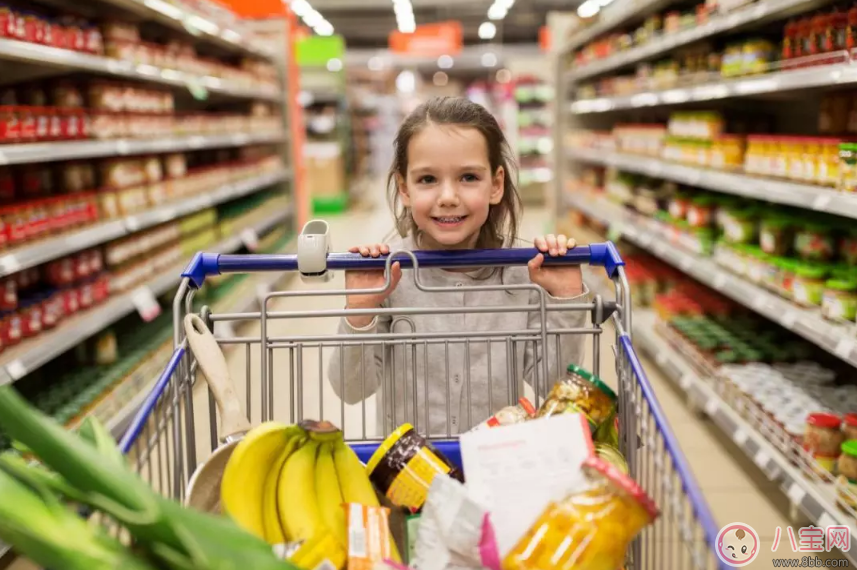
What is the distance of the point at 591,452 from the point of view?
1.00 meters

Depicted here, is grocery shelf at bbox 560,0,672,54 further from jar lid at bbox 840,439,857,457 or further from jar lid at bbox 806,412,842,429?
jar lid at bbox 840,439,857,457

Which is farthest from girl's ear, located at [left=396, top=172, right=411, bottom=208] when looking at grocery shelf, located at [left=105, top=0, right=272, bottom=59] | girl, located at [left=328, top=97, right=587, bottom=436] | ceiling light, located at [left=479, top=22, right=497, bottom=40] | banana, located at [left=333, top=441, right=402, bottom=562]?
ceiling light, located at [left=479, top=22, right=497, bottom=40]

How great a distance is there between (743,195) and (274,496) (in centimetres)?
341

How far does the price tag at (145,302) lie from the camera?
353 centimetres

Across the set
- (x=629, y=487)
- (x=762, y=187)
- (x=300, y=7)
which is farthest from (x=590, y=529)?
(x=300, y=7)

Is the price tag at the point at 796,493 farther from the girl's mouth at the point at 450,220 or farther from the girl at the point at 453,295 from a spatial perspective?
the girl's mouth at the point at 450,220

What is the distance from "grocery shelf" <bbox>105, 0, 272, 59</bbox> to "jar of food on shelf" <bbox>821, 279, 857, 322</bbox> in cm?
309

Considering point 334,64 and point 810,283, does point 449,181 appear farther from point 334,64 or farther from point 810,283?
point 334,64

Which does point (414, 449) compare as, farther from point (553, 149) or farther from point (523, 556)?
point (553, 149)

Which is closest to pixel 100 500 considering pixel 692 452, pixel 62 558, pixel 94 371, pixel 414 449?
pixel 62 558

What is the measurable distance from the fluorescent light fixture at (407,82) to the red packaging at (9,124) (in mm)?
18436

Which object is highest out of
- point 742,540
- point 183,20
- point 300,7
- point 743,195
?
point 300,7

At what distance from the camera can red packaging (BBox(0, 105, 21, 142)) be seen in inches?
105

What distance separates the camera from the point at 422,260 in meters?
1.47
